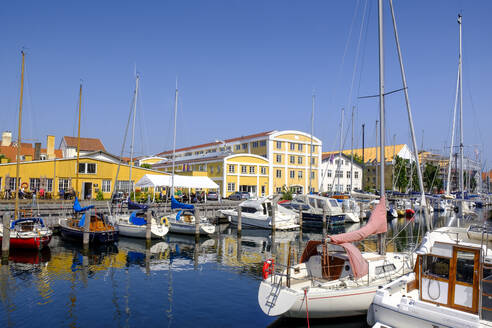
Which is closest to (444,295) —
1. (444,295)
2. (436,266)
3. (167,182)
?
(444,295)

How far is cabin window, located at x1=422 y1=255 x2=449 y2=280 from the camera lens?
1044 centimetres

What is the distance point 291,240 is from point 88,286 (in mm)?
18362

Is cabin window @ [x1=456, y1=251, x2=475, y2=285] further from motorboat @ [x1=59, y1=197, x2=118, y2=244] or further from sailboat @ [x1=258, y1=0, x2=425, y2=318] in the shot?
motorboat @ [x1=59, y1=197, x2=118, y2=244]

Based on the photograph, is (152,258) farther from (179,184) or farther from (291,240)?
(179,184)

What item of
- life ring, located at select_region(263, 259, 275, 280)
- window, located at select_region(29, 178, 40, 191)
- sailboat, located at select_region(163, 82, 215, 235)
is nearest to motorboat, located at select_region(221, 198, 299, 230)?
sailboat, located at select_region(163, 82, 215, 235)

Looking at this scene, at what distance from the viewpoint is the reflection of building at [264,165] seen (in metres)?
62.9

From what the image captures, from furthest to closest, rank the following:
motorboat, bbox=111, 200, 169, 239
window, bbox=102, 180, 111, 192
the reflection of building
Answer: the reflection of building
window, bbox=102, 180, 111, 192
motorboat, bbox=111, 200, 169, 239

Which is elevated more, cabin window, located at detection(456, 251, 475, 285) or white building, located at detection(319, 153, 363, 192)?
white building, located at detection(319, 153, 363, 192)

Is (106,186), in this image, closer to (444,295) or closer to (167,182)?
(167,182)

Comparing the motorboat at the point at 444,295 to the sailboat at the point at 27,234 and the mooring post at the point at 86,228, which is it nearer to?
the mooring post at the point at 86,228

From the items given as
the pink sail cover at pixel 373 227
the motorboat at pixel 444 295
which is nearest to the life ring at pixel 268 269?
the pink sail cover at pixel 373 227

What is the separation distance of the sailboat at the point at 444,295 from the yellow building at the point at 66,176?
44666 millimetres

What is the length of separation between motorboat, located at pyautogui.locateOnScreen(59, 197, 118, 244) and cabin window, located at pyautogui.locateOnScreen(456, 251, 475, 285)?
76.0 feet

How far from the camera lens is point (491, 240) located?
17219 mm
